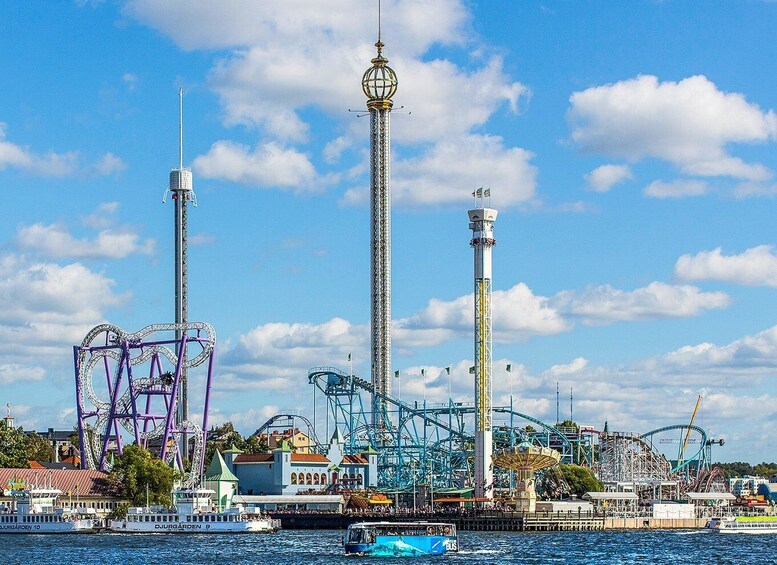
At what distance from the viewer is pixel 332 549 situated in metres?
131

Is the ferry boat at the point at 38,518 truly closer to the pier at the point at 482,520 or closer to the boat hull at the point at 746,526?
the pier at the point at 482,520

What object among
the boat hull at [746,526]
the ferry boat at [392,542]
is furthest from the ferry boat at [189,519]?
the boat hull at [746,526]

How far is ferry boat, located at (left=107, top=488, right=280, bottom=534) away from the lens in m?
158

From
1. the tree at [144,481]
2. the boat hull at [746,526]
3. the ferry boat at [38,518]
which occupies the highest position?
the tree at [144,481]

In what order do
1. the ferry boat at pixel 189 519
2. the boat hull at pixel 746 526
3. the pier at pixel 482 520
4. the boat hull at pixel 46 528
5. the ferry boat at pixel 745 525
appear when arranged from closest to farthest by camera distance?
the boat hull at pixel 46 528
the ferry boat at pixel 189 519
the pier at pixel 482 520
the boat hull at pixel 746 526
the ferry boat at pixel 745 525

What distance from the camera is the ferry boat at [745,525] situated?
7121 inches

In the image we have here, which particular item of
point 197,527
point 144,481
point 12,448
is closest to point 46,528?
point 197,527

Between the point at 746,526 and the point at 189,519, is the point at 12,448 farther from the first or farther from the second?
the point at 746,526

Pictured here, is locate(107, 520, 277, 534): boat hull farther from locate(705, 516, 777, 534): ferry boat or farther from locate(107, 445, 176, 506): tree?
locate(705, 516, 777, 534): ferry boat

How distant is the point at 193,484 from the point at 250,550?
158ft

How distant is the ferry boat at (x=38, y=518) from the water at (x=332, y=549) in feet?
13.7

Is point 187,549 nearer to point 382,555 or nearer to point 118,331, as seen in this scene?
point 382,555

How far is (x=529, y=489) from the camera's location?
18288cm

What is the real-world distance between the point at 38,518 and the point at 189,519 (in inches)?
621
